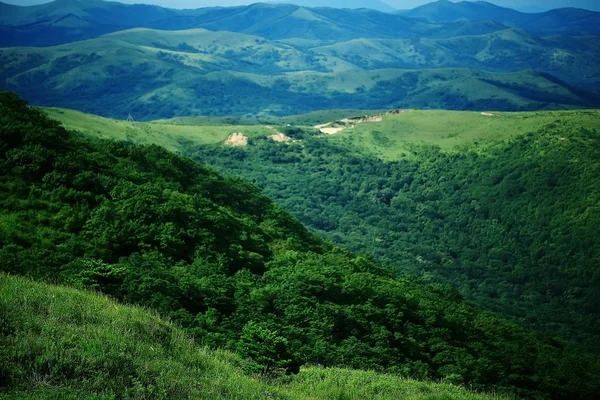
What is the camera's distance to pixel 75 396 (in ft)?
46.9

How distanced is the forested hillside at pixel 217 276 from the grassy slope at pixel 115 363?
5285 mm

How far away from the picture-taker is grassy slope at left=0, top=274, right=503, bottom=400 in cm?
1516

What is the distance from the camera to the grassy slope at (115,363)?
1516 centimetres

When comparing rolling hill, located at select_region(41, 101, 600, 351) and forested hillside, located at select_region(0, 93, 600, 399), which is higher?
forested hillside, located at select_region(0, 93, 600, 399)

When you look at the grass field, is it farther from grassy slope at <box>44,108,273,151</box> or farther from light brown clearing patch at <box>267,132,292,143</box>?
light brown clearing patch at <box>267,132,292,143</box>

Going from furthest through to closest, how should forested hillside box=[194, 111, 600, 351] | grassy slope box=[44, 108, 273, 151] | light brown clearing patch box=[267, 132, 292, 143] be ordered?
light brown clearing patch box=[267, 132, 292, 143], grassy slope box=[44, 108, 273, 151], forested hillside box=[194, 111, 600, 351]

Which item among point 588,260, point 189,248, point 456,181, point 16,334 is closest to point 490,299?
point 588,260

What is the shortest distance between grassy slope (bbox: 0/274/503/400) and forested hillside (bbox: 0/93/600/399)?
5285 mm

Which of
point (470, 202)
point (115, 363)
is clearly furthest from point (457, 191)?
point (115, 363)

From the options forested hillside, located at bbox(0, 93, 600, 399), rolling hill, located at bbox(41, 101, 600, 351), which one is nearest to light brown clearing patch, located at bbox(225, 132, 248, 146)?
rolling hill, located at bbox(41, 101, 600, 351)

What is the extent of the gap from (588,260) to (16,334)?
405ft

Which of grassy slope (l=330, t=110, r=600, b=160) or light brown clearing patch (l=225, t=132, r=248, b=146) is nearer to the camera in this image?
grassy slope (l=330, t=110, r=600, b=160)

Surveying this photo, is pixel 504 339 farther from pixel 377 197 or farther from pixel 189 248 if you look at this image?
pixel 377 197

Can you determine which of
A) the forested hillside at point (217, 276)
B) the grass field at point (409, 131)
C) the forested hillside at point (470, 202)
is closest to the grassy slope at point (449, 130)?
the grass field at point (409, 131)
